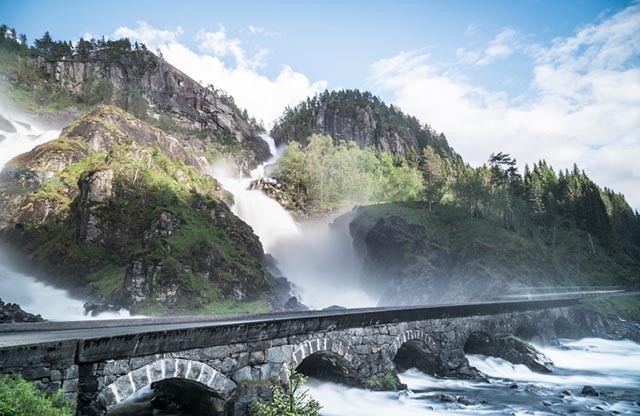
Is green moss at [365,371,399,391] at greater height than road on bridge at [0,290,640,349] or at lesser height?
lesser

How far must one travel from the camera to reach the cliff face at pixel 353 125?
11862 centimetres

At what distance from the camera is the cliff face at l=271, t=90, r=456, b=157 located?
119 metres

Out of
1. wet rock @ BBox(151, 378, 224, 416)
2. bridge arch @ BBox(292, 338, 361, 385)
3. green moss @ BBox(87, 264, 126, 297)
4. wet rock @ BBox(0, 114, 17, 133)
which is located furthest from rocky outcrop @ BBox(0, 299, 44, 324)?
wet rock @ BBox(0, 114, 17, 133)

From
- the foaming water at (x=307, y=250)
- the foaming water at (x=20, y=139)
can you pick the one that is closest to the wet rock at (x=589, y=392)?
the foaming water at (x=307, y=250)

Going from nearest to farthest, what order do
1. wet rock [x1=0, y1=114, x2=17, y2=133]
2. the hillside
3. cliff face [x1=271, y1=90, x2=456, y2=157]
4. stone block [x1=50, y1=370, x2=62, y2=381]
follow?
stone block [x1=50, y1=370, x2=62, y2=381]
wet rock [x1=0, y1=114, x2=17, y2=133]
the hillside
cliff face [x1=271, y1=90, x2=456, y2=157]

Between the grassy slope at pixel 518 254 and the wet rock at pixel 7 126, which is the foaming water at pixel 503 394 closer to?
the grassy slope at pixel 518 254

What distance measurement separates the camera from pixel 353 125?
121000 millimetres

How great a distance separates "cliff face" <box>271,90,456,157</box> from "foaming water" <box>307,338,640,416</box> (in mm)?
93462

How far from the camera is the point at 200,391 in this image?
1152 cm

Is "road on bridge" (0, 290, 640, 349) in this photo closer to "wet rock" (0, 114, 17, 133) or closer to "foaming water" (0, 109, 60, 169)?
"foaming water" (0, 109, 60, 169)

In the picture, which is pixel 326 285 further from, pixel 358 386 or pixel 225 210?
pixel 358 386

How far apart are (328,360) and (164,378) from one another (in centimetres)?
812

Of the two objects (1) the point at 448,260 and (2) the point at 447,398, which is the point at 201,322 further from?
(1) the point at 448,260

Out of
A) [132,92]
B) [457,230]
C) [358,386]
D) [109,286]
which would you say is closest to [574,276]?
[457,230]
